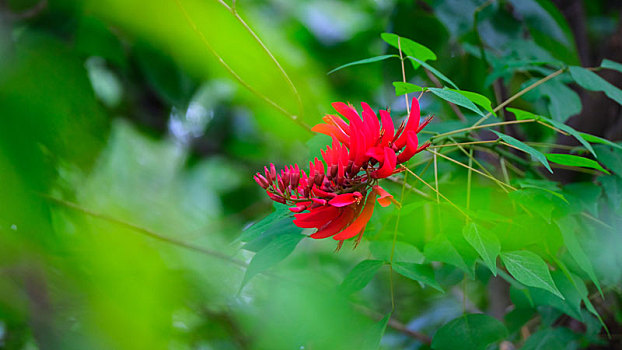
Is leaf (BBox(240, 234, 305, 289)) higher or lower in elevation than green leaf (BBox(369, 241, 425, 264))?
higher

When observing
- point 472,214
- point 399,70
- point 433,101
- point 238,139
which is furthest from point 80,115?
point 238,139

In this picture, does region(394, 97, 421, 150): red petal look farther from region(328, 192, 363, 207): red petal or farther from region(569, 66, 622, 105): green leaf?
region(569, 66, 622, 105): green leaf

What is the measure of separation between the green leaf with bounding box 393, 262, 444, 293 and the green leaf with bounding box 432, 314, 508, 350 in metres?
0.08

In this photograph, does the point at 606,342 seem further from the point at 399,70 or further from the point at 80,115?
the point at 80,115

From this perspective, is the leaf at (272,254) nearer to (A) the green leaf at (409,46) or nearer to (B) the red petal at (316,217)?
(B) the red petal at (316,217)

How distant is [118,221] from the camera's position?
26 cm

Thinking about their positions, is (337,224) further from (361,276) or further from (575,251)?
(575,251)

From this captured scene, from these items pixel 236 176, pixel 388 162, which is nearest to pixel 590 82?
pixel 388 162

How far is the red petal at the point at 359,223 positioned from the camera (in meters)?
0.29

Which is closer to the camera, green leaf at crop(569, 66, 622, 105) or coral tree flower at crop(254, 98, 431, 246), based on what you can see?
coral tree flower at crop(254, 98, 431, 246)

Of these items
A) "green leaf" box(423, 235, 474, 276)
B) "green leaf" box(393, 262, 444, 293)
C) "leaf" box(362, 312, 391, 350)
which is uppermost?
"green leaf" box(423, 235, 474, 276)

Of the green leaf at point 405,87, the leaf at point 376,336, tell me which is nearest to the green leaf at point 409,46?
the green leaf at point 405,87

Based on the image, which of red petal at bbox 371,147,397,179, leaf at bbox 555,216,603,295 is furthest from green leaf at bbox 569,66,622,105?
red petal at bbox 371,147,397,179

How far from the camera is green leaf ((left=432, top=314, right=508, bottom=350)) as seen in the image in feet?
1.29
